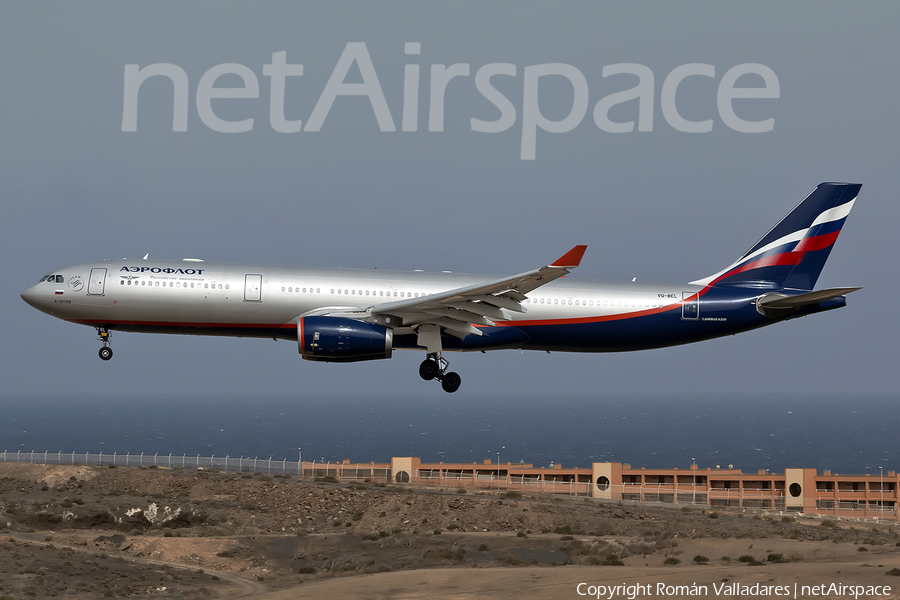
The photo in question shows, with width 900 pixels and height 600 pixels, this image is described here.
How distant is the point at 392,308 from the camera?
3600cm

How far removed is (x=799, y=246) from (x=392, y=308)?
67.1 feet

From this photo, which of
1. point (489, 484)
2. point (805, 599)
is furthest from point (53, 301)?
point (489, 484)

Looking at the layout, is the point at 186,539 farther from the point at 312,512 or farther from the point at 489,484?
the point at 489,484

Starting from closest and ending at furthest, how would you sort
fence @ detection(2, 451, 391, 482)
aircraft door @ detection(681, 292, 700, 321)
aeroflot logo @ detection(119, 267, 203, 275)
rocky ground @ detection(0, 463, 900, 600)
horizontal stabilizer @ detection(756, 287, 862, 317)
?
aeroflot logo @ detection(119, 267, 203, 275), horizontal stabilizer @ detection(756, 287, 862, 317), aircraft door @ detection(681, 292, 700, 321), rocky ground @ detection(0, 463, 900, 600), fence @ detection(2, 451, 391, 482)

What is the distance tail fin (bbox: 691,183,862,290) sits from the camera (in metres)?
42.9

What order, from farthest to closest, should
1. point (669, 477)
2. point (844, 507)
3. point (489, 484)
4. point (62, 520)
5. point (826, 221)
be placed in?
1. point (669, 477)
2. point (844, 507)
3. point (489, 484)
4. point (62, 520)
5. point (826, 221)

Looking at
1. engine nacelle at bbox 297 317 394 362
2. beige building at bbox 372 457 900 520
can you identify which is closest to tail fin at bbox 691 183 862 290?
engine nacelle at bbox 297 317 394 362

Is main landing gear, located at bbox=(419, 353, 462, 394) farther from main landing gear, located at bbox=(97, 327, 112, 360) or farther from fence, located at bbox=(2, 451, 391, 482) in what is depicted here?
fence, located at bbox=(2, 451, 391, 482)

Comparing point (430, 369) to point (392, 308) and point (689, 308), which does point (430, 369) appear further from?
point (689, 308)

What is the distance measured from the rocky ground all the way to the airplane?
979cm

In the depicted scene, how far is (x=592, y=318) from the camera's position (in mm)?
39062

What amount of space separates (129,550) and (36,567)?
7477mm

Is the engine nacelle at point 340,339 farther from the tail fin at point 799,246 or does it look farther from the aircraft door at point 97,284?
the tail fin at point 799,246

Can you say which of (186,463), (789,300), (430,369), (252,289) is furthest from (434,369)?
(186,463)
